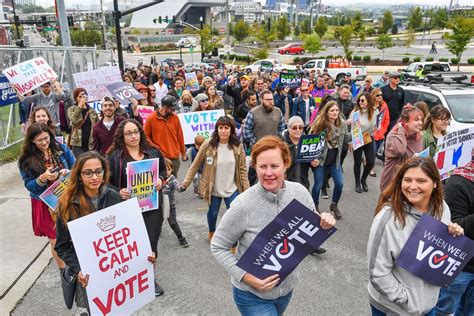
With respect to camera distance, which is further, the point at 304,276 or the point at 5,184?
the point at 5,184

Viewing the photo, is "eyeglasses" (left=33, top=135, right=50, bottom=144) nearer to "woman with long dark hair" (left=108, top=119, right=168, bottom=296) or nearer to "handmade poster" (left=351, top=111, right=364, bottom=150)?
"woman with long dark hair" (left=108, top=119, right=168, bottom=296)

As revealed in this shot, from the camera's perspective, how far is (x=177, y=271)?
15.8 feet

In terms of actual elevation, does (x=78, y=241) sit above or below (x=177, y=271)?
above

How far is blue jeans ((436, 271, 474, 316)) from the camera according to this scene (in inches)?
123

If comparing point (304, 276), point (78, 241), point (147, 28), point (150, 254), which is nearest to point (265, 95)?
point (304, 276)

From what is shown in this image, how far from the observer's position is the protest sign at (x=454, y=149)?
4.35 metres

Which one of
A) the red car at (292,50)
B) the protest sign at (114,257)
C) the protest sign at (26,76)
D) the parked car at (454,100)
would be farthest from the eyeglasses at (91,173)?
the red car at (292,50)

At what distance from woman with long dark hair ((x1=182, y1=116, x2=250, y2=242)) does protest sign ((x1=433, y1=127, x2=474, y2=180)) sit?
7.18 feet

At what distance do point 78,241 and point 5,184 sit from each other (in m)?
6.26

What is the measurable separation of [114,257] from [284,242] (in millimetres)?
1319

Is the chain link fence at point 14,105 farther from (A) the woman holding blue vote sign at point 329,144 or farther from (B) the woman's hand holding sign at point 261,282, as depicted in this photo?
(B) the woman's hand holding sign at point 261,282

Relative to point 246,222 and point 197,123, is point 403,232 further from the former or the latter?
point 197,123

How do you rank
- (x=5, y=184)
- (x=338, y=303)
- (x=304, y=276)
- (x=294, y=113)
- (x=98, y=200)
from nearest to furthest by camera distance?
(x=98, y=200)
(x=338, y=303)
(x=304, y=276)
(x=5, y=184)
(x=294, y=113)

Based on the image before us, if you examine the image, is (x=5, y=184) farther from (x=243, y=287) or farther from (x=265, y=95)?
(x=243, y=287)
